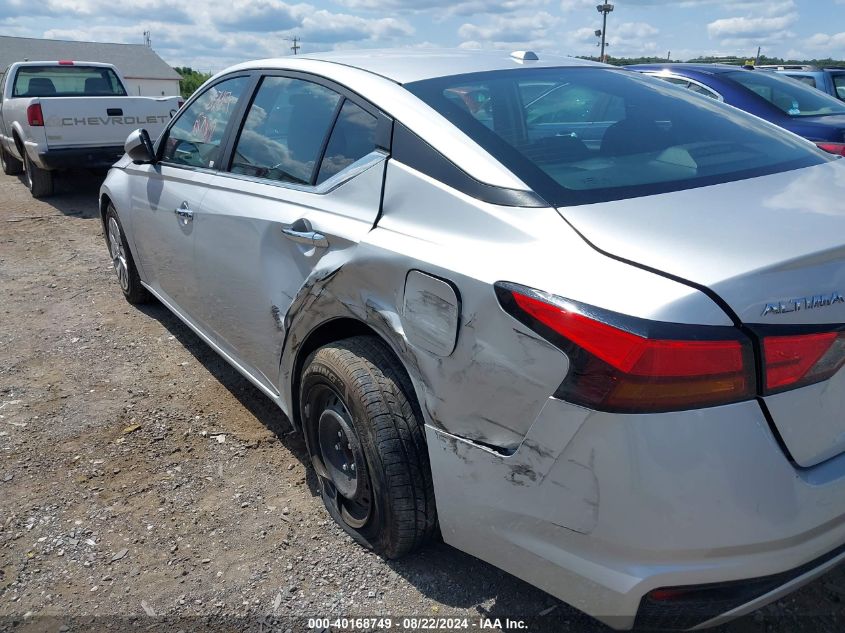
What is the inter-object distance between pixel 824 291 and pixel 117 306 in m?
4.84

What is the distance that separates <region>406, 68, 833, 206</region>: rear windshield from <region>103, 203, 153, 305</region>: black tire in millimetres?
3065

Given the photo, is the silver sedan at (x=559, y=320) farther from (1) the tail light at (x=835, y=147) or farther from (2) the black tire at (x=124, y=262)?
(1) the tail light at (x=835, y=147)

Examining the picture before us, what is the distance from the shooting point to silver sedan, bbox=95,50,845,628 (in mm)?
1607

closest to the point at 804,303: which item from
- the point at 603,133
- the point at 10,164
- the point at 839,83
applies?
the point at 603,133

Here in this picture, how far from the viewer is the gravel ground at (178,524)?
2.38m

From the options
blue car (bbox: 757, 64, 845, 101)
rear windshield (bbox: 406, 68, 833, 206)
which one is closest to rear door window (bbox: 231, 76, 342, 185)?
rear windshield (bbox: 406, 68, 833, 206)

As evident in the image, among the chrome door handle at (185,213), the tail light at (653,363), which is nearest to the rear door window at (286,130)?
the chrome door handle at (185,213)

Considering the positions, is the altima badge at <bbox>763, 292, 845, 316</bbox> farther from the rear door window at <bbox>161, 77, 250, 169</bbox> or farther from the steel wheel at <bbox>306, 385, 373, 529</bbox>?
the rear door window at <bbox>161, 77, 250, 169</bbox>

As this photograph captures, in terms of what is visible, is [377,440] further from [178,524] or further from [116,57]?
[116,57]

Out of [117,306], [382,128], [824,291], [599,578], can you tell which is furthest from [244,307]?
[117,306]

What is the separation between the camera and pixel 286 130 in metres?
3.00

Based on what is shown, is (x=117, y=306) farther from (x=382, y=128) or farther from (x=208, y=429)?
(x=382, y=128)

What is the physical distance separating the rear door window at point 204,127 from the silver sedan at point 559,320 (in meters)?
0.46

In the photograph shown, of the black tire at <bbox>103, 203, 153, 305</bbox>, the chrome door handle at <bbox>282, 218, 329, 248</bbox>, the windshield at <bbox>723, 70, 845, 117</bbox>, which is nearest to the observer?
the chrome door handle at <bbox>282, 218, 329, 248</bbox>
